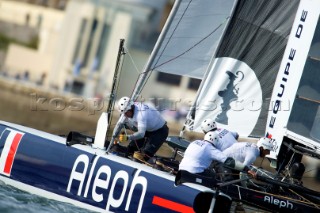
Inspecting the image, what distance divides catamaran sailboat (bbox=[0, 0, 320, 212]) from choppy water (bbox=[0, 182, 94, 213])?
0.15 metres

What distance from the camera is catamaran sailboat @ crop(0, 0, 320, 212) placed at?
10.3 meters

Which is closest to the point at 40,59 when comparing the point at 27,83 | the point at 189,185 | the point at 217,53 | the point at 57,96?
the point at 27,83

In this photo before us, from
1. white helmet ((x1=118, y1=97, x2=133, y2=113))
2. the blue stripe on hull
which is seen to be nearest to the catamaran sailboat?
the blue stripe on hull

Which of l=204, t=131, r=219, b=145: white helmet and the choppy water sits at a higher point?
l=204, t=131, r=219, b=145: white helmet

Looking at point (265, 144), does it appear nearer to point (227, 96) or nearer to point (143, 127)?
point (143, 127)

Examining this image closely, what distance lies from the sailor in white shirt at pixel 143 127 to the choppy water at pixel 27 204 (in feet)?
4.15

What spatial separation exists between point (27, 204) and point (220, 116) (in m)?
3.73

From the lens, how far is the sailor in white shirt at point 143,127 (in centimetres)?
1123

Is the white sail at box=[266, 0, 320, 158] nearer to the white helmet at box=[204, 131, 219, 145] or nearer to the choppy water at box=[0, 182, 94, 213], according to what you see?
the white helmet at box=[204, 131, 219, 145]

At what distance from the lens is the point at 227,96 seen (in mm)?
12773

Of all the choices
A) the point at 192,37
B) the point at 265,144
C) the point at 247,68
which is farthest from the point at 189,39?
the point at 265,144

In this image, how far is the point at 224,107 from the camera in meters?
12.8

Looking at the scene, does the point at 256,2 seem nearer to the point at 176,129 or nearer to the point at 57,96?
the point at 176,129

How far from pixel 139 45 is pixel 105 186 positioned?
93.4 feet
